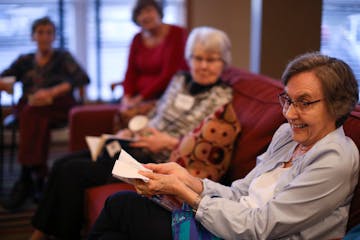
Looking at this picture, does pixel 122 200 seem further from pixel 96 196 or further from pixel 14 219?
pixel 14 219

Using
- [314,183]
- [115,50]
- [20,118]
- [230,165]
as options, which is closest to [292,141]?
[314,183]

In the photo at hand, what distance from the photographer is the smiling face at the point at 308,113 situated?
159 centimetres

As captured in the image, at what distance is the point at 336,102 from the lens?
1.58 m

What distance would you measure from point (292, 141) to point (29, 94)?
2.37 meters

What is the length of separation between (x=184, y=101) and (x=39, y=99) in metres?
1.24

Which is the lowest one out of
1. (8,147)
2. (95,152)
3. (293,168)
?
(8,147)

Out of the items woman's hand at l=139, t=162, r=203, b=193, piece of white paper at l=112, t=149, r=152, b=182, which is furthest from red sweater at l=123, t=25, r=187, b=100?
piece of white paper at l=112, t=149, r=152, b=182

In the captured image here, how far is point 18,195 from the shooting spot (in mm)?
3457

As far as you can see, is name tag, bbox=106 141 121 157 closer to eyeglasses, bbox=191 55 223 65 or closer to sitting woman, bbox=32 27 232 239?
sitting woman, bbox=32 27 232 239

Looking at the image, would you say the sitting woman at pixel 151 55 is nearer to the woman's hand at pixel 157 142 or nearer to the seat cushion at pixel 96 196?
the woman's hand at pixel 157 142

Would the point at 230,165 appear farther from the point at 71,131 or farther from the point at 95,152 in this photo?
the point at 71,131

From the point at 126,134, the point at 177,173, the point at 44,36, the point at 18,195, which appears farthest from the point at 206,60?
the point at 18,195

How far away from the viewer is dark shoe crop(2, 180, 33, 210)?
341 cm

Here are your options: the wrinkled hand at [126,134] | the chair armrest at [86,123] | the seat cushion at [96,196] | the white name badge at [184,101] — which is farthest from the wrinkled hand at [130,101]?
the seat cushion at [96,196]
